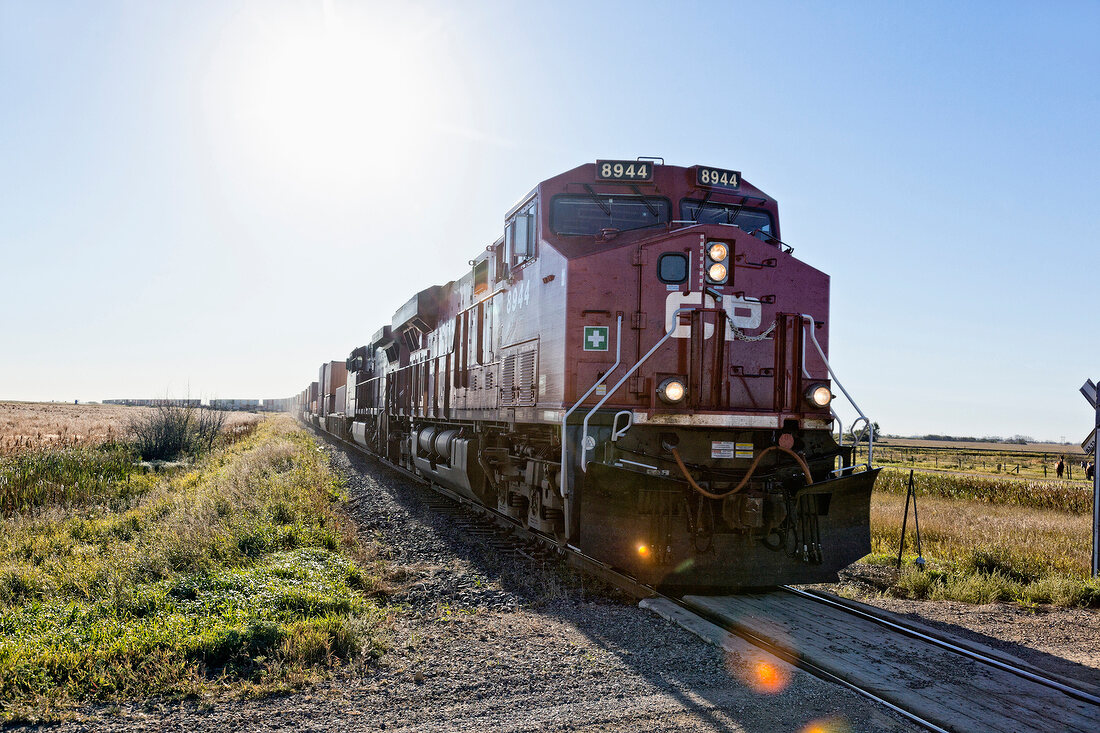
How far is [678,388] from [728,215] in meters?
2.22

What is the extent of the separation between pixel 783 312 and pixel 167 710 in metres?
5.81

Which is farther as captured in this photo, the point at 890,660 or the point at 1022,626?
the point at 1022,626

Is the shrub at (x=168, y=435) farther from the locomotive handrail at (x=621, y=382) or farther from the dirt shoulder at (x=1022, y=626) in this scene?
the dirt shoulder at (x=1022, y=626)

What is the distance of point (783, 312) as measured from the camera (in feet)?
24.0

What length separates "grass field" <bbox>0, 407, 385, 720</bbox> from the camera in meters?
4.35

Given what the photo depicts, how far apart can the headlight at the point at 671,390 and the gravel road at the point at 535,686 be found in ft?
5.76

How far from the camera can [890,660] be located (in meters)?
4.95

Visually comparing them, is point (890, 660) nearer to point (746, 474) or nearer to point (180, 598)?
point (746, 474)

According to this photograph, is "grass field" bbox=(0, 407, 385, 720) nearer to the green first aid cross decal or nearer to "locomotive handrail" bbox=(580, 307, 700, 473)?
"locomotive handrail" bbox=(580, 307, 700, 473)

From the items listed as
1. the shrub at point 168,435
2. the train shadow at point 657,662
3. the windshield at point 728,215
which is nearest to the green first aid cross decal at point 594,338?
the windshield at point 728,215

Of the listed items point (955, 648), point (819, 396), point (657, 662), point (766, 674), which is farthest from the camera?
point (819, 396)

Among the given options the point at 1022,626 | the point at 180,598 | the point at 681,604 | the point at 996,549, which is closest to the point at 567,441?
the point at 681,604

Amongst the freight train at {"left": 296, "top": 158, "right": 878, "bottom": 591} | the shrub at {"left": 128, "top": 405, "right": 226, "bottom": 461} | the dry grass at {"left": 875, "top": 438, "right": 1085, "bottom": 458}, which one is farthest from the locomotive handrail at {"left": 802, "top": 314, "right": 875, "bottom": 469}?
the dry grass at {"left": 875, "top": 438, "right": 1085, "bottom": 458}

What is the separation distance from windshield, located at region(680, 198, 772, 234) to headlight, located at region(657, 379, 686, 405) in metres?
1.92
